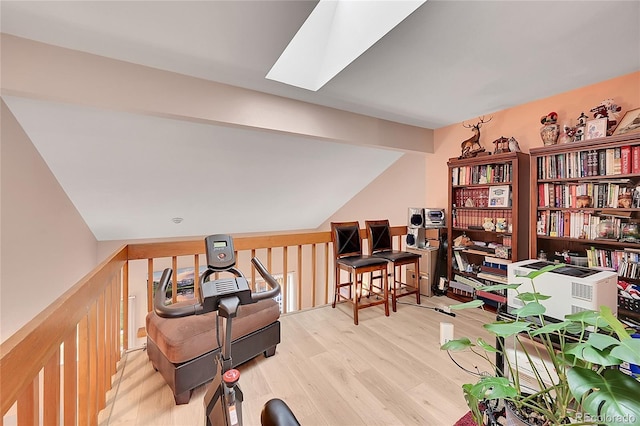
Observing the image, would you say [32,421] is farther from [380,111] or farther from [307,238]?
[380,111]

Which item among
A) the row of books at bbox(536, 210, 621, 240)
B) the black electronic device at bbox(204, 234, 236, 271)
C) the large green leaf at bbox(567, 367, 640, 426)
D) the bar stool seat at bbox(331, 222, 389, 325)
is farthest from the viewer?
the bar stool seat at bbox(331, 222, 389, 325)

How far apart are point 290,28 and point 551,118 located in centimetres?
270

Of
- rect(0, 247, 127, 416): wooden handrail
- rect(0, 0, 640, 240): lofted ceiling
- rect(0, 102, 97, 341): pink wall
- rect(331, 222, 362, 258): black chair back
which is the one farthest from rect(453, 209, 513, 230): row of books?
rect(0, 102, 97, 341): pink wall

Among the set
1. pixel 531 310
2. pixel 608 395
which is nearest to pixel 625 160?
pixel 531 310

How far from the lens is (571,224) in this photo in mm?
2527

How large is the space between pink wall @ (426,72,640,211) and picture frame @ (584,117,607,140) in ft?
0.80

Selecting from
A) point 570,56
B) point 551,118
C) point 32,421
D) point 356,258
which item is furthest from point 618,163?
point 32,421

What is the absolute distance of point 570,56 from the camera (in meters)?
2.08

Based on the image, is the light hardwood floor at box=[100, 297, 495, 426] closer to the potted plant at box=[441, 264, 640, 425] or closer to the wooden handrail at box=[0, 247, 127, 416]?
the wooden handrail at box=[0, 247, 127, 416]

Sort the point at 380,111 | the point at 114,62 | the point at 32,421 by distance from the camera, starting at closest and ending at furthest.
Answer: the point at 32,421 → the point at 114,62 → the point at 380,111

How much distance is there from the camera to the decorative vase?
8.71ft

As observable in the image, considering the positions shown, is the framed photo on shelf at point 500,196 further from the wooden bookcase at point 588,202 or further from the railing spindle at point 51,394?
the railing spindle at point 51,394

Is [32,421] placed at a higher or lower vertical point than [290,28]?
lower

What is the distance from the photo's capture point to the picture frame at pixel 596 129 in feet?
7.61
